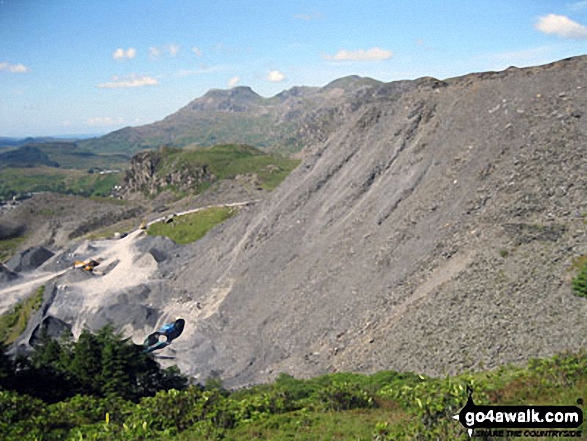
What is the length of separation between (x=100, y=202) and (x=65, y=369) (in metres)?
113

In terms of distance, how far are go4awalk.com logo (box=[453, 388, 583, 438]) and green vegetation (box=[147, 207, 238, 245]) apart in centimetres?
6465

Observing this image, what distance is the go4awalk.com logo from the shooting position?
1218 centimetres

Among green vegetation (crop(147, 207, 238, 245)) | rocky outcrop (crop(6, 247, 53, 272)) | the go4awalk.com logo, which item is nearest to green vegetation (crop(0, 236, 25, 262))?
rocky outcrop (crop(6, 247, 53, 272))

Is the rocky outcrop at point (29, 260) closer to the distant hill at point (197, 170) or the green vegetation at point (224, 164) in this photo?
the distant hill at point (197, 170)

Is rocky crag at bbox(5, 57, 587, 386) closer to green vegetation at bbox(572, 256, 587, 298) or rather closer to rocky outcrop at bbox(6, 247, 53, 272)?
green vegetation at bbox(572, 256, 587, 298)

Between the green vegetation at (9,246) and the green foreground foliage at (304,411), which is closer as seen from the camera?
the green foreground foliage at (304,411)

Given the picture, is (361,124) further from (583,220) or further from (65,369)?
(65,369)

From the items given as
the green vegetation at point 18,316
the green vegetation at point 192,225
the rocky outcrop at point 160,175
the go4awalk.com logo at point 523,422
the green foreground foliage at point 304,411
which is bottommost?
the green vegetation at point 18,316

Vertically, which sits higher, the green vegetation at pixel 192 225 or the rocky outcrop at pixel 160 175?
the rocky outcrop at pixel 160 175

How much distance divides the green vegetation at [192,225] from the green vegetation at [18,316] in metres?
21.7

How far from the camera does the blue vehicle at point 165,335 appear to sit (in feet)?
133

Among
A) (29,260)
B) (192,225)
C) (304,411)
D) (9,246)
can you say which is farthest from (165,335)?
(9,246)

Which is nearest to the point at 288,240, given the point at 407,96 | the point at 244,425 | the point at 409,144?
the point at 409,144

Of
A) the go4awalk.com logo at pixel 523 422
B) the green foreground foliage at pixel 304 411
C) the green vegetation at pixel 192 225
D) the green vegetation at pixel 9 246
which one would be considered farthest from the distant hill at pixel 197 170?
the go4awalk.com logo at pixel 523 422
